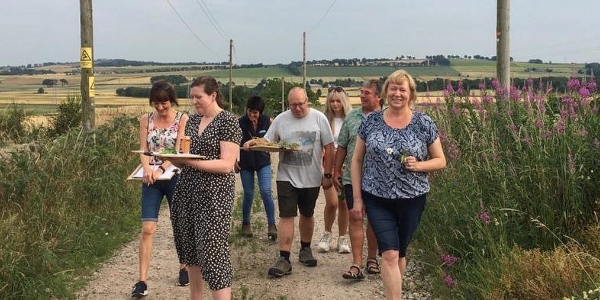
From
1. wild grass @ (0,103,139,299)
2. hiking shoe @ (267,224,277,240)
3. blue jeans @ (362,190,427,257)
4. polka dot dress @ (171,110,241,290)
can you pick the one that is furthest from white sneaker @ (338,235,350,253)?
polka dot dress @ (171,110,241,290)

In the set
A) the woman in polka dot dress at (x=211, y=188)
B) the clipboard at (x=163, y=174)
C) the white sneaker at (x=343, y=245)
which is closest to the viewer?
the woman in polka dot dress at (x=211, y=188)

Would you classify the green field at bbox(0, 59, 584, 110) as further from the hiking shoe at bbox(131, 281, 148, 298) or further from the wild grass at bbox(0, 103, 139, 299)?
the hiking shoe at bbox(131, 281, 148, 298)

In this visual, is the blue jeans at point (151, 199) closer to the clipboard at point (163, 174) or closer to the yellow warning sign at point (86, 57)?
the clipboard at point (163, 174)

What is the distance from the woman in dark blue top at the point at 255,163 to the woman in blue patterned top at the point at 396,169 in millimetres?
3241

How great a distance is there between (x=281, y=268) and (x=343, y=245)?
3.66ft

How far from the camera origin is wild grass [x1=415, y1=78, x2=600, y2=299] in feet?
14.4

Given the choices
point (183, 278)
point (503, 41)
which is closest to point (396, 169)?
point (183, 278)

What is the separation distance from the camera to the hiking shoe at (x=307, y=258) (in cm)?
648

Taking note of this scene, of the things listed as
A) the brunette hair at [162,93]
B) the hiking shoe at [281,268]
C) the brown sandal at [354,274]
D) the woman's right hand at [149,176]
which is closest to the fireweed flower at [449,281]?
the brown sandal at [354,274]

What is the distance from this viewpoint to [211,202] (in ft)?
13.8

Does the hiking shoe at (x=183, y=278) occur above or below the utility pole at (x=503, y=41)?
below

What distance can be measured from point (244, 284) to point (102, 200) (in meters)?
3.18

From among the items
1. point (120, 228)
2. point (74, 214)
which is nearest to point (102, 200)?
point (120, 228)

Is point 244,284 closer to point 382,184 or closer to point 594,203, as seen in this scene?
point 382,184
